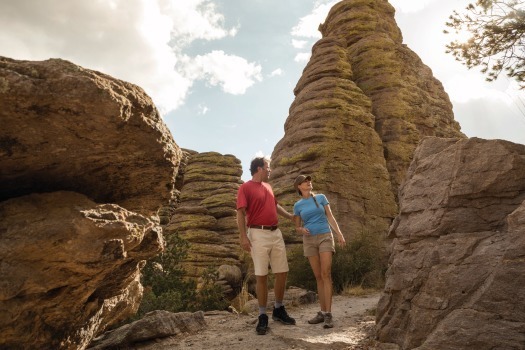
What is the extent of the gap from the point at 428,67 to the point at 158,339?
79.8 feet

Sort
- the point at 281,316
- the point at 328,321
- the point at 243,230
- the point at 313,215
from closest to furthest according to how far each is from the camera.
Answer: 1. the point at 243,230
2. the point at 328,321
3. the point at 281,316
4. the point at 313,215

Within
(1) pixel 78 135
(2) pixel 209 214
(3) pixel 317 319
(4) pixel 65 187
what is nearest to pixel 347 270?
(3) pixel 317 319

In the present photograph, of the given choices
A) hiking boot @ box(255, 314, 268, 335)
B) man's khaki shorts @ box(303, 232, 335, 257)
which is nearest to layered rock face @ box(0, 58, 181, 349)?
hiking boot @ box(255, 314, 268, 335)

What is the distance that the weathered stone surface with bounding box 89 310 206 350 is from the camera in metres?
6.43

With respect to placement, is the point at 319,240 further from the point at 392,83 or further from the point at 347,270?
the point at 392,83

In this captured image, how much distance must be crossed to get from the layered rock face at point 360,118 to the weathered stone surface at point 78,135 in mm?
13208

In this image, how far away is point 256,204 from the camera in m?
7.09

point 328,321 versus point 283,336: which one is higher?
point 328,321

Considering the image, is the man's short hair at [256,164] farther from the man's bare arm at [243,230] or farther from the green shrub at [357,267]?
the green shrub at [357,267]

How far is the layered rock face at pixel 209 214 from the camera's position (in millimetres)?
24123

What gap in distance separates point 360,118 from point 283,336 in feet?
50.9

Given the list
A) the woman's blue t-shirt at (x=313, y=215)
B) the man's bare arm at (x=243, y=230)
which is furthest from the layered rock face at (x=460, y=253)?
the man's bare arm at (x=243, y=230)

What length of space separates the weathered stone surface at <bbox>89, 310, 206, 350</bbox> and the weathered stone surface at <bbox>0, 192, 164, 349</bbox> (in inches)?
68.3

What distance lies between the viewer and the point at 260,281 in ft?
22.7
